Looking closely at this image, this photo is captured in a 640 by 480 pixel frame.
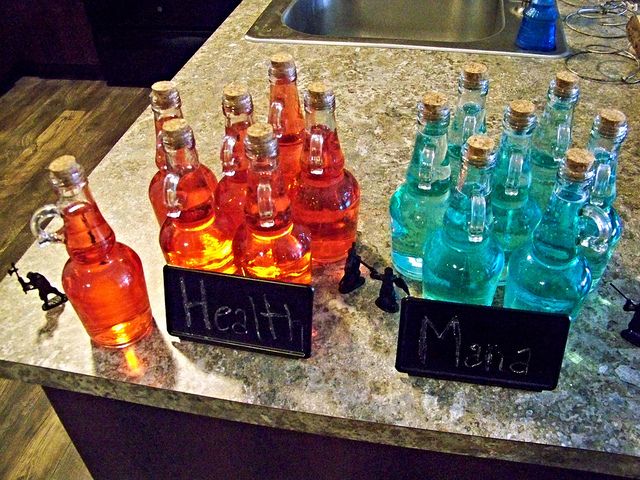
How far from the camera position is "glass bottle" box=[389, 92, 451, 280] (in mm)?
682

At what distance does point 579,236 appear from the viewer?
658 millimetres

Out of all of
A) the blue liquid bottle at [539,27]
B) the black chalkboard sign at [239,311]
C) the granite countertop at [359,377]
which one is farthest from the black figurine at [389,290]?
the blue liquid bottle at [539,27]

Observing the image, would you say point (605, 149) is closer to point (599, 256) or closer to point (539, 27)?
point (599, 256)

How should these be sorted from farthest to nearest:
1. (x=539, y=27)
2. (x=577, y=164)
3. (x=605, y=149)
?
(x=539, y=27) < (x=605, y=149) < (x=577, y=164)

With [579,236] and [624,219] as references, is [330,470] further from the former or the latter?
[624,219]

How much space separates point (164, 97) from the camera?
2.44 feet

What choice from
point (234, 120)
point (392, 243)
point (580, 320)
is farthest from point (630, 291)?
point (234, 120)

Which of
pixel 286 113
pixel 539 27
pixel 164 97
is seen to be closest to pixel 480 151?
pixel 286 113

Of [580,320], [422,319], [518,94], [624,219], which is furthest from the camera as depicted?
[518,94]

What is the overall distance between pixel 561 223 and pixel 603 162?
106mm

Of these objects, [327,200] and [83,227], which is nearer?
[83,227]

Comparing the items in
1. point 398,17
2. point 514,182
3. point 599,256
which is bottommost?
point 398,17

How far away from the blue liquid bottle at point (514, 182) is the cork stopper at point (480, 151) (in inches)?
3.0

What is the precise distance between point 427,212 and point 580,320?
8.9 inches
